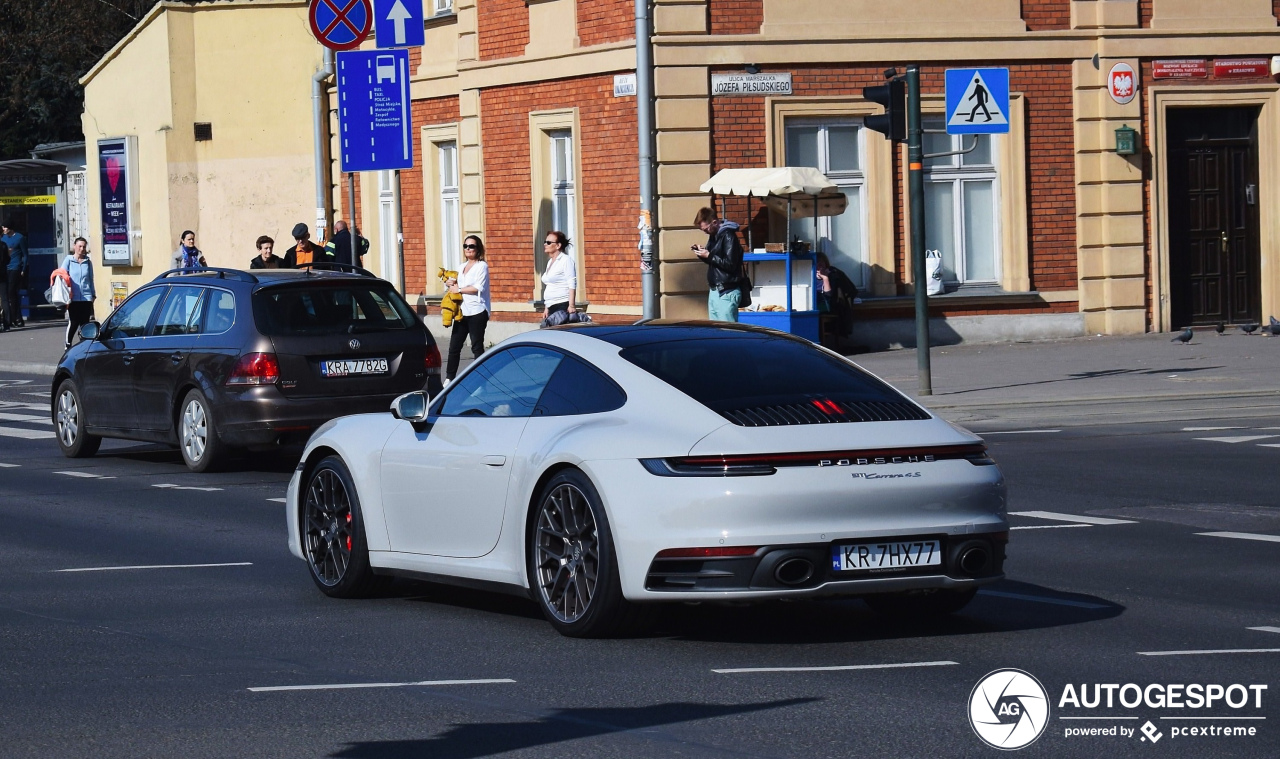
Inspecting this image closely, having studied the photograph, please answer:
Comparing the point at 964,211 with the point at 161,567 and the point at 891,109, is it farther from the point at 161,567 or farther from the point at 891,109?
the point at 161,567

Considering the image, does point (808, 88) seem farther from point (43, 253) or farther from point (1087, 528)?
point (43, 253)

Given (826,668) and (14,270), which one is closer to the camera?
(826,668)

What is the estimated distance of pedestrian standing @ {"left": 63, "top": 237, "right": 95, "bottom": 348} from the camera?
33062 mm

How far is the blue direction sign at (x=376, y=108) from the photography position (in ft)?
62.1

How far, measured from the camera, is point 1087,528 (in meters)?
11.2

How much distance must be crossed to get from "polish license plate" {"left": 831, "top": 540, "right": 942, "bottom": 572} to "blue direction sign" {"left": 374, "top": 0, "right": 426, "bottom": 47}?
1335 centimetres

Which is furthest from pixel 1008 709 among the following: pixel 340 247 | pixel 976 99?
pixel 340 247

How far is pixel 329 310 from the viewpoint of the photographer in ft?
50.6

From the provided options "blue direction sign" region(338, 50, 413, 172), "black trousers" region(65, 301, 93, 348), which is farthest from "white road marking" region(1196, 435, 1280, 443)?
"black trousers" region(65, 301, 93, 348)

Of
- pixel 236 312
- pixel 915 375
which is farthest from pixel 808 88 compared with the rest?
pixel 236 312

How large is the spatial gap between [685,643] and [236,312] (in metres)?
8.27

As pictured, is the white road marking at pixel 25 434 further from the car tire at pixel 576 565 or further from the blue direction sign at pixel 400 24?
the car tire at pixel 576 565

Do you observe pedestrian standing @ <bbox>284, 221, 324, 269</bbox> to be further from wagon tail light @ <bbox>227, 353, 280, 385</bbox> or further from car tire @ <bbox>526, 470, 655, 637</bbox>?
car tire @ <bbox>526, 470, 655, 637</bbox>

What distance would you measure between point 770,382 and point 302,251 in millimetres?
18930
